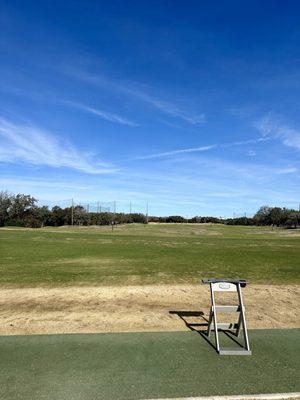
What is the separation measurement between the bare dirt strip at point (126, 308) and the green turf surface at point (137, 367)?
845 mm

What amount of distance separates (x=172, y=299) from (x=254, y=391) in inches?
228

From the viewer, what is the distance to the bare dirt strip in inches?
321

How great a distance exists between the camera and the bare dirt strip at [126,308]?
8156 millimetres

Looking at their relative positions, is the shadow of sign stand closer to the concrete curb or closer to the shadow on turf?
the shadow on turf

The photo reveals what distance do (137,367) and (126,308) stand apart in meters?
3.82

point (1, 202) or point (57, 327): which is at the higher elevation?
point (1, 202)

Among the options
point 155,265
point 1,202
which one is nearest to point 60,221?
point 1,202

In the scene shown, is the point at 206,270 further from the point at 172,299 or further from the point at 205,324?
the point at 205,324

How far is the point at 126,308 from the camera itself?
9672 mm

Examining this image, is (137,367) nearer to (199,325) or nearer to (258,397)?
(258,397)

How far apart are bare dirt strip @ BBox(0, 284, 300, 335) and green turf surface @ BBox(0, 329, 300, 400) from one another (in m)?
0.84

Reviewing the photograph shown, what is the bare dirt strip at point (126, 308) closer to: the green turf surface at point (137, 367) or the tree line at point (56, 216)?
the green turf surface at point (137, 367)

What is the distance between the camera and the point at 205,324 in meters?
8.45

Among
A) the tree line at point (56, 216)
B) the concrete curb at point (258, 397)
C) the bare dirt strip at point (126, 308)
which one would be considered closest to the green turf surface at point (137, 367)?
the concrete curb at point (258, 397)
